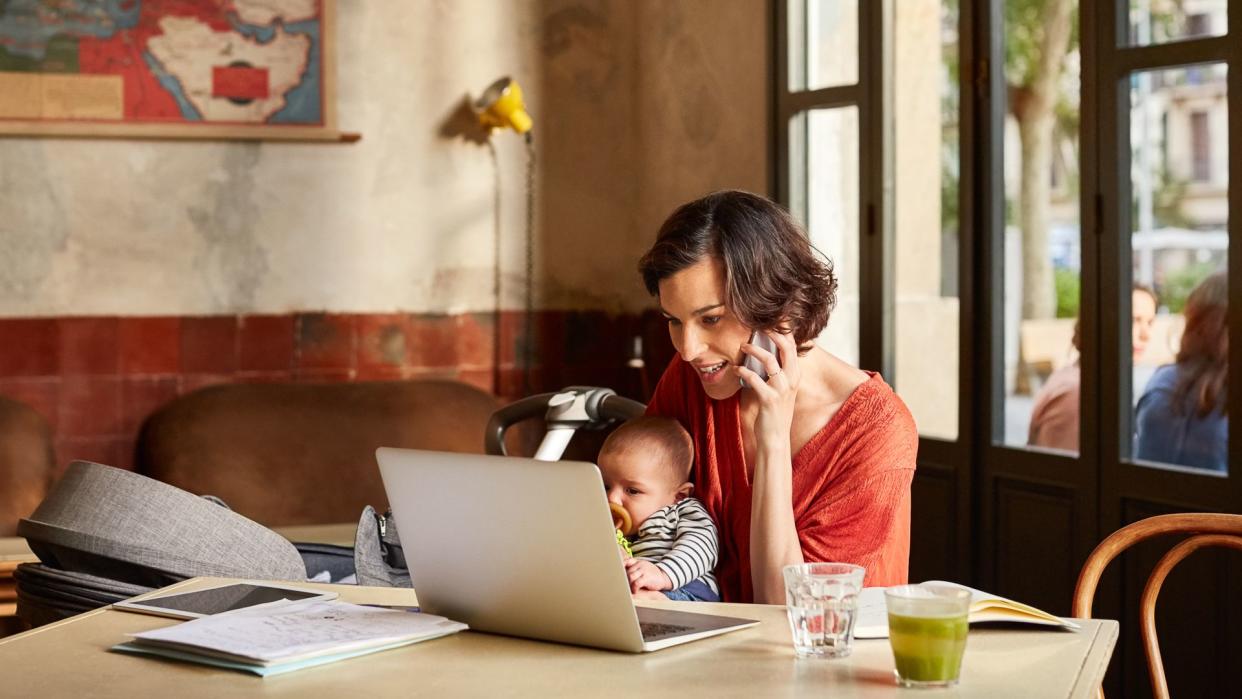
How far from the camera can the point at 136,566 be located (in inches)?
87.7

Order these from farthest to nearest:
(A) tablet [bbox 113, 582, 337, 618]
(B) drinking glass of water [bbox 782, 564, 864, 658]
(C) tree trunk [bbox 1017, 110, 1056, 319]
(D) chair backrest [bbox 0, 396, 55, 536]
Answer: (D) chair backrest [bbox 0, 396, 55, 536], (C) tree trunk [bbox 1017, 110, 1056, 319], (A) tablet [bbox 113, 582, 337, 618], (B) drinking glass of water [bbox 782, 564, 864, 658]

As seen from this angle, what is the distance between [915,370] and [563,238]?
149 centimetres

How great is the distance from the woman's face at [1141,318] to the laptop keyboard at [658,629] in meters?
2.20

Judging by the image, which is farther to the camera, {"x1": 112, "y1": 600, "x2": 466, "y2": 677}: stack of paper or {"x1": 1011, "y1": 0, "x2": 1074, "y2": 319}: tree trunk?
{"x1": 1011, "y1": 0, "x2": 1074, "y2": 319}: tree trunk

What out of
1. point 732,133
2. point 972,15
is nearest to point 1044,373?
point 972,15

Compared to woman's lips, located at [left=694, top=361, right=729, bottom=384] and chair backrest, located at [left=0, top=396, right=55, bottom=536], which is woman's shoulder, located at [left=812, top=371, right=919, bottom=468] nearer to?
woman's lips, located at [left=694, top=361, right=729, bottom=384]

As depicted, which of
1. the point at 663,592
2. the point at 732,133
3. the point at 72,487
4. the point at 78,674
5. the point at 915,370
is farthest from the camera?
the point at 732,133

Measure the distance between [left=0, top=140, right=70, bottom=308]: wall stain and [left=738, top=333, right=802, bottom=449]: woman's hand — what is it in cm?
306

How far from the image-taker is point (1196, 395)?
132 inches

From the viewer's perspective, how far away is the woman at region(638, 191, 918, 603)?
7.08 ft

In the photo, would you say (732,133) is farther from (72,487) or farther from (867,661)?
(867,661)

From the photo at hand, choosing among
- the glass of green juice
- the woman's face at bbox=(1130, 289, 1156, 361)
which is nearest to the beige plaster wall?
the woman's face at bbox=(1130, 289, 1156, 361)

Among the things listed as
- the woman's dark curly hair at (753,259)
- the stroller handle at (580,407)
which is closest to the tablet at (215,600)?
the woman's dark curly hair at (753,259)

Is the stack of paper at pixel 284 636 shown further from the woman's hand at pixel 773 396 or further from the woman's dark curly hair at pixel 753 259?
the woman's dark curly hair at pixel 753 259
